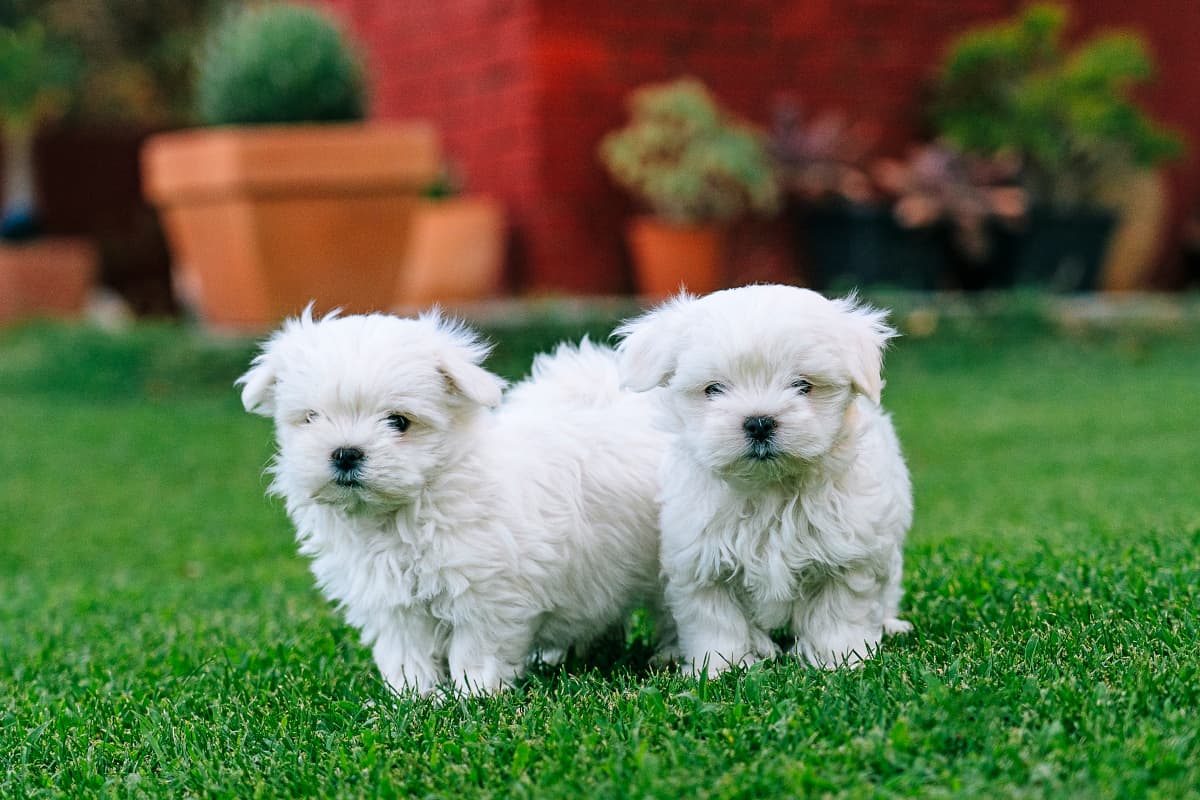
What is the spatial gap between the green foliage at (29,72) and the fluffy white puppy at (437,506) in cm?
1673

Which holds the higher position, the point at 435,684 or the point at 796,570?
the point at 796,570

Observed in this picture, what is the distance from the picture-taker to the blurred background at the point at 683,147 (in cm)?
1037

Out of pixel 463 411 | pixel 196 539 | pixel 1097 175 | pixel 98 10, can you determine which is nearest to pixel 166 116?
pixel 98 10

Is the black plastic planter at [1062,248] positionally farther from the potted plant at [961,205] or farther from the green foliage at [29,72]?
the green foliage at [29,72]

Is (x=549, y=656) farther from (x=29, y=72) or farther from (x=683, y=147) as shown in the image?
(x=29, y=72)

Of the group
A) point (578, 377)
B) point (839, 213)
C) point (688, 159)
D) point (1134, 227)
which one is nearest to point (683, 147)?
point (688, 159)

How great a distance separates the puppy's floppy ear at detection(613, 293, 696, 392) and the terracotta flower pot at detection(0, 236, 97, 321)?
13.6 m

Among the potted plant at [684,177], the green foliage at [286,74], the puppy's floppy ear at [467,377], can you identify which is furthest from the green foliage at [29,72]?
the puppy's floppy ear at [467,377]

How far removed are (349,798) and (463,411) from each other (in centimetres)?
110

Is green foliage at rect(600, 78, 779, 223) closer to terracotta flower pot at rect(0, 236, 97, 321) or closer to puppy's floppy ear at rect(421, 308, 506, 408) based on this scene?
terracotta flower pot at rect(0, 236, 97, 321)

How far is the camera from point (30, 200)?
66.9ft

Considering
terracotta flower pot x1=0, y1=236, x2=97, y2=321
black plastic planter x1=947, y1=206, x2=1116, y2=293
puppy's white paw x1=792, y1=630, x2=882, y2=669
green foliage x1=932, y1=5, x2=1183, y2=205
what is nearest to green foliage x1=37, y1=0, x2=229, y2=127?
terracotta flower pot x1=0, y1=236, x2=97, y2=321

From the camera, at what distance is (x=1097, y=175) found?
13.8 meters

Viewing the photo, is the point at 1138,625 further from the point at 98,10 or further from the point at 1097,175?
the point at 98,10
